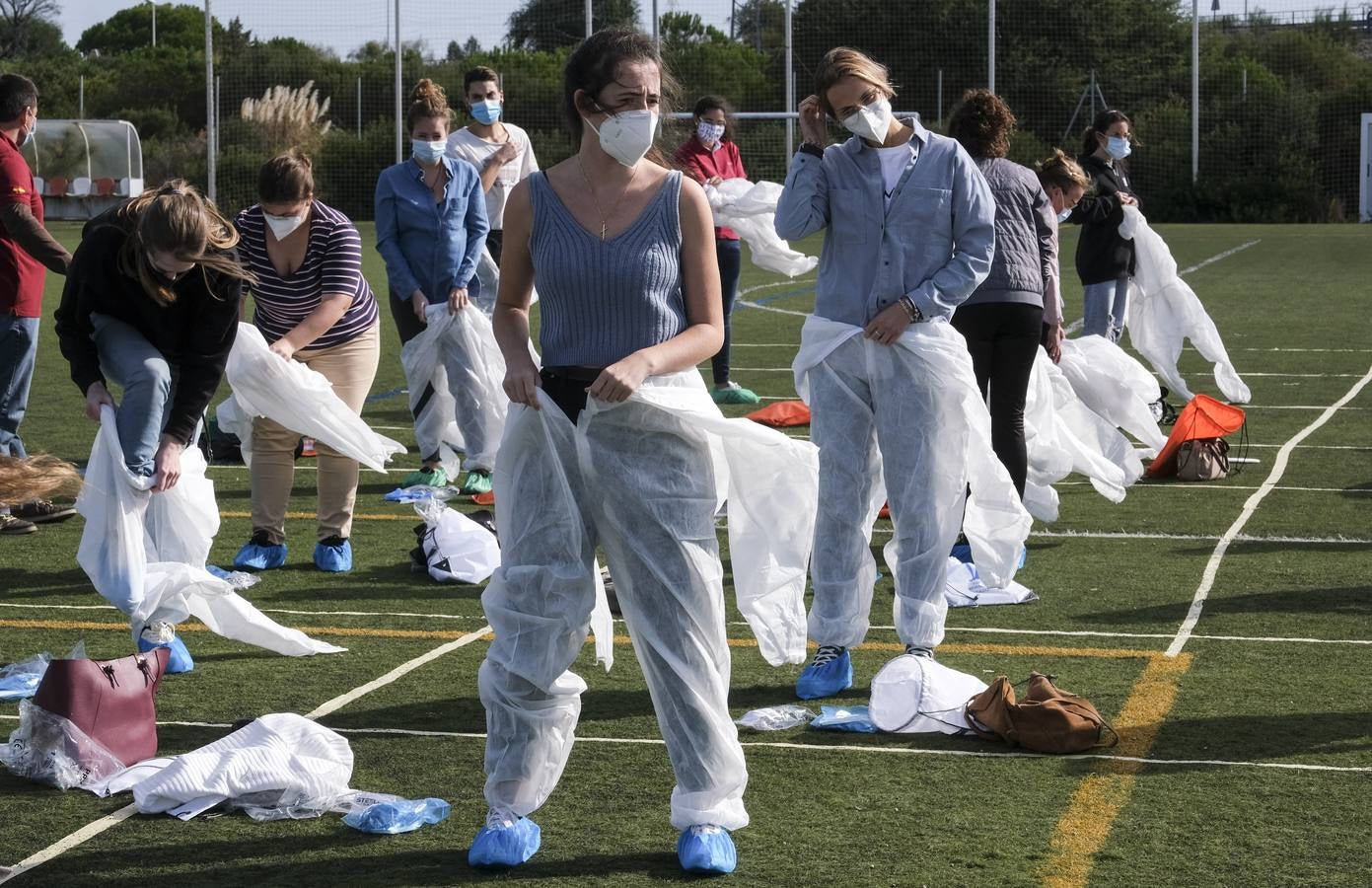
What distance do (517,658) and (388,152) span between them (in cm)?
3331

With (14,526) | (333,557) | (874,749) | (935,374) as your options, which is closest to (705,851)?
(874,749)

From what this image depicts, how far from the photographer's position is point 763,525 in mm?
4391

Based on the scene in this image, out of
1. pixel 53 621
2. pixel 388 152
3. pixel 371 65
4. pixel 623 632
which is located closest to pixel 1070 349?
pixel 623 632

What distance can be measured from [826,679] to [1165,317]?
277 inches

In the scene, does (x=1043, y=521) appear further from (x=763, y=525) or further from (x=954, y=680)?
(x=763, y=525)

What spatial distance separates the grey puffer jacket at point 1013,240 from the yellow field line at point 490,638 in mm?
1396

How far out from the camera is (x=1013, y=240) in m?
6.98

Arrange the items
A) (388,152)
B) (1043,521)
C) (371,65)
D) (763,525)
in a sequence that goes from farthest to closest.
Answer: (371,65), (388,152), (1043,521), (763,525)

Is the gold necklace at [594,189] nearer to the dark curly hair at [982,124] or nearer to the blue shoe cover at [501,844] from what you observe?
the blue shoe cover at [501,844]

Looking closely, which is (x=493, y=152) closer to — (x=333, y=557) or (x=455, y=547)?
(x=333, y=557)

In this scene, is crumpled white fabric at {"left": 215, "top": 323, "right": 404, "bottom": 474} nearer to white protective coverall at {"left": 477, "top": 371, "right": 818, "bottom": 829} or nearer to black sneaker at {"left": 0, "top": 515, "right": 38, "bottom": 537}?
black sneaker at {"left": 0, "top": 515, "right": 38, "bottom": 537}

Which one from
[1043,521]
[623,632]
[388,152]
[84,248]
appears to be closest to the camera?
[84,248]

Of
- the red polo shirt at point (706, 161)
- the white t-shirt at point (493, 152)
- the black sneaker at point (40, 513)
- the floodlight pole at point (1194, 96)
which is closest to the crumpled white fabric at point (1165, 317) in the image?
the red polo shirt at point (706, 161)

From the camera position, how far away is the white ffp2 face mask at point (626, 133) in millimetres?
4020
